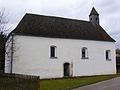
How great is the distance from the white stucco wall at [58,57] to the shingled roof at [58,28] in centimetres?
86

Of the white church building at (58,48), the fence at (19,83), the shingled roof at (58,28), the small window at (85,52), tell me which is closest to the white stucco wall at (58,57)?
the white church building at (58,48)

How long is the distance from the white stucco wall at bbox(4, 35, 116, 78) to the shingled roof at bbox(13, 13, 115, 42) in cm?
86

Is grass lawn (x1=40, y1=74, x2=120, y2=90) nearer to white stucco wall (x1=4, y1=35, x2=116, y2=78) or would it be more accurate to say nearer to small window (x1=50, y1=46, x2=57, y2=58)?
white stucco wall (x1=4, y1=35, x2=116, y2=78)

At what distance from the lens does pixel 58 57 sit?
1348 inches

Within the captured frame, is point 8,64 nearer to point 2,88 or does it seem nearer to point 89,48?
point 89,48

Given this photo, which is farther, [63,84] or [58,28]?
[58,28]

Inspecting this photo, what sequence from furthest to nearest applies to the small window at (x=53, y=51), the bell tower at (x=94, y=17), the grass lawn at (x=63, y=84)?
the bell tower at (x=94, y=17), the small window at (x=53, y=51), the grass lawn at (x=63, y=84)

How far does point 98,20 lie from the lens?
4334cm

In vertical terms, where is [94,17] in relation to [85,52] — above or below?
above

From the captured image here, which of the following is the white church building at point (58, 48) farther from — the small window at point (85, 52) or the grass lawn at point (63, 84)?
the grass lawn at point (63, 84)

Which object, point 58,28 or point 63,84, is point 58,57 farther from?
point 63,84

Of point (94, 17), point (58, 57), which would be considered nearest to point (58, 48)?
point (58, 57)

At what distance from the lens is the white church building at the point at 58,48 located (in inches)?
1254

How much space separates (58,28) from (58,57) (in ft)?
16.4
